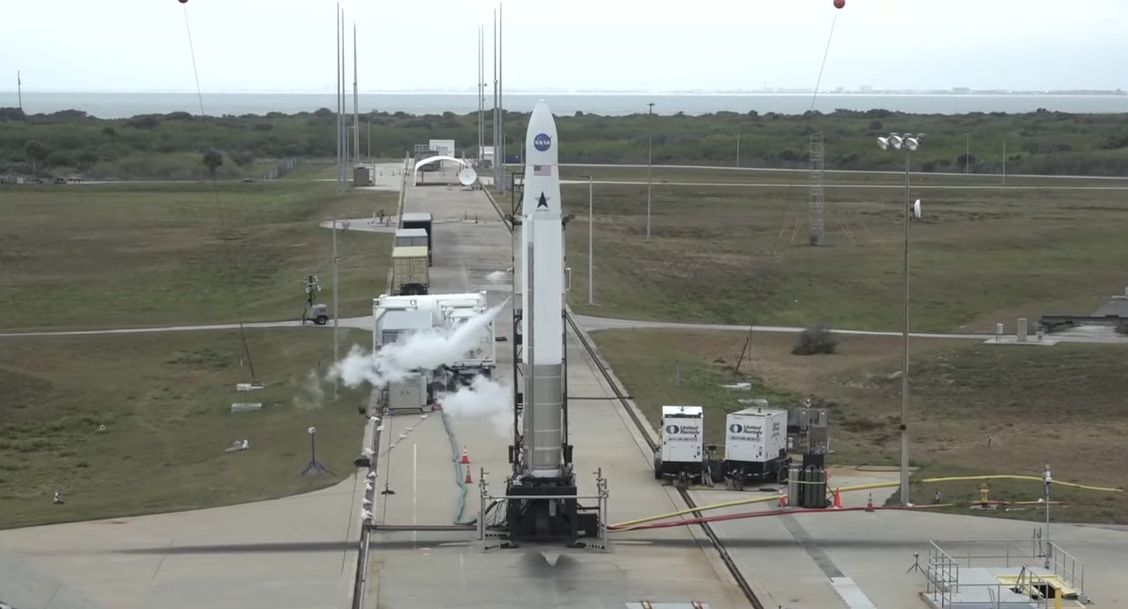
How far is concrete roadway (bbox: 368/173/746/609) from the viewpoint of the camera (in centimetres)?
3281

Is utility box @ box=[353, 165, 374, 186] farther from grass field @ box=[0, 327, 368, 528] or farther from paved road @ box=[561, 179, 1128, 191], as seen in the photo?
grass field @ box=[0, 327, 368, 528]

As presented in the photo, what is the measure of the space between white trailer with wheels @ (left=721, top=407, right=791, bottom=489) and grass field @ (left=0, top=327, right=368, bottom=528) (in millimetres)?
10424

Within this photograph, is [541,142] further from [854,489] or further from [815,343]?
[815,343]

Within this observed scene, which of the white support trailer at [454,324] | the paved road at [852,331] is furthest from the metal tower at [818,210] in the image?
the white support trailer at [454,324]

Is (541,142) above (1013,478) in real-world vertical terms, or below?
above

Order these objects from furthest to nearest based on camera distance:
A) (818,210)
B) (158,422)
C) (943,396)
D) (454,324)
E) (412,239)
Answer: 1. (818,210)
2. (412,239)
3. (943,396)
4. (454,324)
5. (158,422)

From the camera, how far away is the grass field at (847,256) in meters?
83.1

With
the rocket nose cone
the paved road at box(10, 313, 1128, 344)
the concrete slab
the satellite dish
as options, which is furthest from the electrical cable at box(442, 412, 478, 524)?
the satellite dish

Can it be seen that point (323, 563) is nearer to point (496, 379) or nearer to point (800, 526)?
point (800, 526)

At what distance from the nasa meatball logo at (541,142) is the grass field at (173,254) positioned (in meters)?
33.7

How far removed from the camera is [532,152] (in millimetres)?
37688

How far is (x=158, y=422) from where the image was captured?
53.6 metres

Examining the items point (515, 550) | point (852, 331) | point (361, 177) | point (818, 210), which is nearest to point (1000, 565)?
point (515, 550)

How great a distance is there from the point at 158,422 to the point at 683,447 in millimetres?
20345
